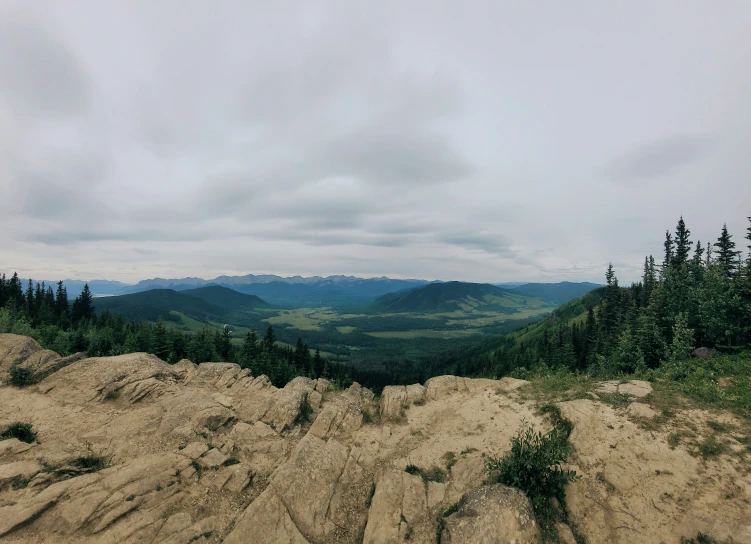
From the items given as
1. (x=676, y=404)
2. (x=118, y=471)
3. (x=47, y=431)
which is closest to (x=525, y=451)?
(x=676, y=404)

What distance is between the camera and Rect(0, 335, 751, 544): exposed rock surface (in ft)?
40.7

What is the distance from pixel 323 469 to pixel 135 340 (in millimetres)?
64795

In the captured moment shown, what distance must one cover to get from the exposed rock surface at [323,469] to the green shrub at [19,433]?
0.98 metres

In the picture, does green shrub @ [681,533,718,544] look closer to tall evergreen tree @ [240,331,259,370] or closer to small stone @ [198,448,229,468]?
small stone @ [198,448,229,468]

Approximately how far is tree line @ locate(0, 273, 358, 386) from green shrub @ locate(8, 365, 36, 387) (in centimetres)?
2512

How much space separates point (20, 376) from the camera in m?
23.3

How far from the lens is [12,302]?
250 feet

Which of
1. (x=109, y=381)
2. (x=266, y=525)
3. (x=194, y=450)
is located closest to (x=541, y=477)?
(x=266, y=525)

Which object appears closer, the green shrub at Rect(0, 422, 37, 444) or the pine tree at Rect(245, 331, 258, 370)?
the green shrub at Rect(0, 422, 37, 444)

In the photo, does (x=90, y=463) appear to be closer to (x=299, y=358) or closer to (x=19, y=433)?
(x=19, y=433)

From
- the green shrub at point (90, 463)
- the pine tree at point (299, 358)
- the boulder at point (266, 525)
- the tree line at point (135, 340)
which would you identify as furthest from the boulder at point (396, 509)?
the pine tree at point (299, 358)

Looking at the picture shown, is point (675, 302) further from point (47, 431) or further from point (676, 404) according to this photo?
point (47, 431)

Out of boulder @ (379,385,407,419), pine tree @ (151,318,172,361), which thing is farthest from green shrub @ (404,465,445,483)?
pine tree @ (151,318,172,361)

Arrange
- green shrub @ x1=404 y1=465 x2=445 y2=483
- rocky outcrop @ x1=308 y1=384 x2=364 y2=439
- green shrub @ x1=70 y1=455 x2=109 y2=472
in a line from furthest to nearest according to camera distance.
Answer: rocky outcrop @ x1=308 y1=384 x2=364 y2=439 → green shrub @ x1=404 y1=465 x2=445 y2=483 → green shrub @ x1=70 y1=455 x2=109 y2=472
